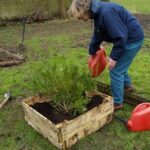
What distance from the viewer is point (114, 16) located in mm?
3678

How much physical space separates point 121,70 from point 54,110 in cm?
99

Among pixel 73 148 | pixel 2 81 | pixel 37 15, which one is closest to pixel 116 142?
pixel 73 148

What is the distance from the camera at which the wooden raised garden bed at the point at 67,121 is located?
3.46 metres

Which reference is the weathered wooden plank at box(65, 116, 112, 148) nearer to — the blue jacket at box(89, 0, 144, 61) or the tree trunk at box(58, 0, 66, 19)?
the blue jacket at box(89, 0, 144, 61)

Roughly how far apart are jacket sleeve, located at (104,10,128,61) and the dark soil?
0.63 metres

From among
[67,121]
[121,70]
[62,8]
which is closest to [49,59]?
[121,70]

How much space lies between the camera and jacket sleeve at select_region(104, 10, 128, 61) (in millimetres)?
3635

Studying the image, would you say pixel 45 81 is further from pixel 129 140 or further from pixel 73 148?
pixel 129 140

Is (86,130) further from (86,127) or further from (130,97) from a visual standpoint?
(130,97)

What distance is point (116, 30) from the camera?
364 cm

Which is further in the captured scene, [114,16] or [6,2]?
[6,2]

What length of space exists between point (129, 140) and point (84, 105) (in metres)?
0.64

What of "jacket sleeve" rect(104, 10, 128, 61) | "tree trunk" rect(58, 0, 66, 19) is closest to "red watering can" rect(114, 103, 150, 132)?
"jacket sleeve" rect(104, 10, 128, 61)

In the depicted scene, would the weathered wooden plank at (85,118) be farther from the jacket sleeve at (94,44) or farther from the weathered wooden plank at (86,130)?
the jacket sleeve at (94,44)
